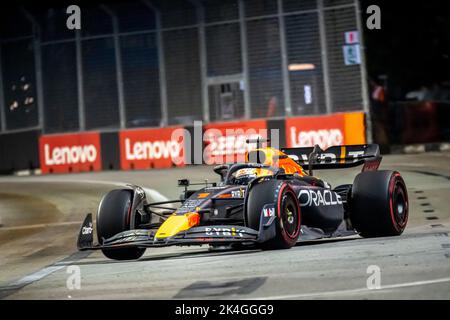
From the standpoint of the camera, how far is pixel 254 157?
11.3 metres

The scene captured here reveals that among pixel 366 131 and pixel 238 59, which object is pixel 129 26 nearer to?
pixel 238 59

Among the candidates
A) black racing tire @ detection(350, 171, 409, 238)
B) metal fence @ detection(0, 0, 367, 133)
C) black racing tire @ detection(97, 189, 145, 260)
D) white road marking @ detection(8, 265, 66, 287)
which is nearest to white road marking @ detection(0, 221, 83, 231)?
black racing tire @ detection(97, 189, 145, 260)

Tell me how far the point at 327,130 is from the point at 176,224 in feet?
54.5

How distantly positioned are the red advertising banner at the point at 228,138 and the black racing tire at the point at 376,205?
14.7 meters

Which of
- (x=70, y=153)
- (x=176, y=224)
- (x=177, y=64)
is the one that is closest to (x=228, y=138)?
(x=177, y=64)

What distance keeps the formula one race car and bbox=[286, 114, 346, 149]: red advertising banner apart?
13.6 metres

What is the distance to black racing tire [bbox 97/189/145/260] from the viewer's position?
10.6 metres

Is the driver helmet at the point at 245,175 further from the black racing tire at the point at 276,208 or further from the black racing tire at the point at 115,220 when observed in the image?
the black racing tire at the point at 115,220

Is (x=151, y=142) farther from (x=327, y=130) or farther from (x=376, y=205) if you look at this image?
(x=376, y=205)

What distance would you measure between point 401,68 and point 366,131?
788 inches

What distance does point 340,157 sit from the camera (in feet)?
40.8

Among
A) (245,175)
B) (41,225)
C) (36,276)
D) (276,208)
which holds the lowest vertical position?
(36,276)

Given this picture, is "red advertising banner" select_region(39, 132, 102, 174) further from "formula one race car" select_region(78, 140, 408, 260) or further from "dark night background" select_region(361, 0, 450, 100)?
"formula one race car" select_region(78, 140, 408, 260)

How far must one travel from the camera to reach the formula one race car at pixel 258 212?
380 inches
